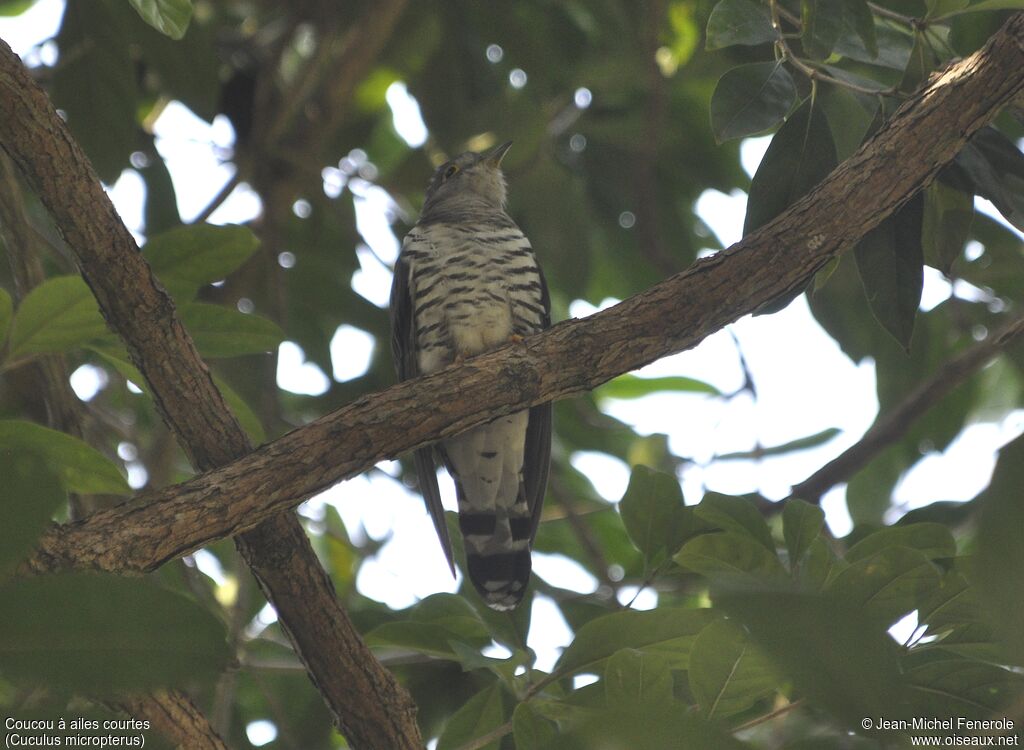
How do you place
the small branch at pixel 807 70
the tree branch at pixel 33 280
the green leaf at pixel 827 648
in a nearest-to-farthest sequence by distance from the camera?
the green leaf at pixel 827 648 → the small branch at pixel 807 70 → the tree branch at pixel 33 280

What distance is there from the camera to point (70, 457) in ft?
8.51

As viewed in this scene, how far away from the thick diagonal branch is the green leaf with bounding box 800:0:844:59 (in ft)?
0.84

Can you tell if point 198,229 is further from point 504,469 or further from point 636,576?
point 636,576

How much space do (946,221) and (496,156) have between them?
2.89 metres

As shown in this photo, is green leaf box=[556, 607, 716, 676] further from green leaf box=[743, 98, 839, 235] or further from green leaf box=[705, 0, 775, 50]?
green leaf box=[705, 0, 775, 50]

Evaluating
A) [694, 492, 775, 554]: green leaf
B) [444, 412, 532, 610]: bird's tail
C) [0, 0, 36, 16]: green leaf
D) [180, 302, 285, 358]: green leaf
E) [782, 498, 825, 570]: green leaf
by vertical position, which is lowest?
[782, 498, 825, 570]: green leaf

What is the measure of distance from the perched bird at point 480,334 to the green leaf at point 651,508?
119 cm

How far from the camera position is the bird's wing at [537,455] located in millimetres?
4309


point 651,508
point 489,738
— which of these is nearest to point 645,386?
point 651,508

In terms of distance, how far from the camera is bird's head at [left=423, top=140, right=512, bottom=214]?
5301 millimetres

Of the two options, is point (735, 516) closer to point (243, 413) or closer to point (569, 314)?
point (243, 413)

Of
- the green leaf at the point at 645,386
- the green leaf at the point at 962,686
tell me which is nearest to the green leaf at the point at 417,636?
the green leaf at the point at 962,686

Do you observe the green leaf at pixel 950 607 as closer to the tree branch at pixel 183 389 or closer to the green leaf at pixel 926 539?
the green leaf at pixel 926 539

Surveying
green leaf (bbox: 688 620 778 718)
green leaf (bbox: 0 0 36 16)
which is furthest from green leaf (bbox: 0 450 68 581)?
green leaf (bbox: 0 0 36 16)
